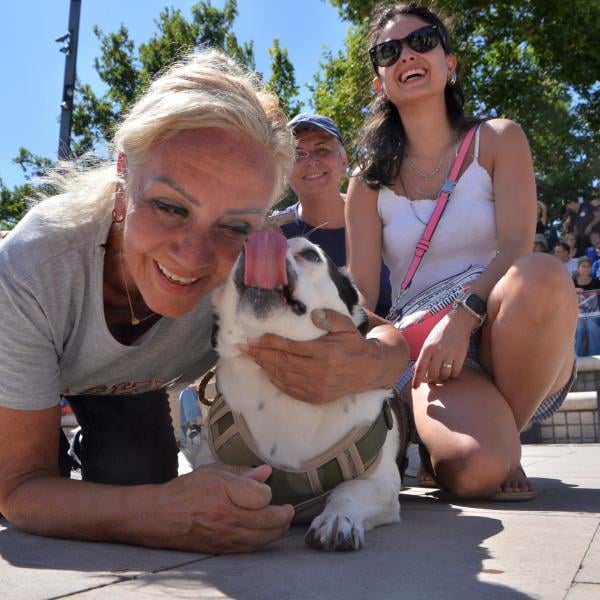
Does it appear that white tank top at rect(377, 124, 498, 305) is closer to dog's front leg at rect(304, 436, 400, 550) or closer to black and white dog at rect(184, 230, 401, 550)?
black and white dog at rect(184, 230, 401, 550)

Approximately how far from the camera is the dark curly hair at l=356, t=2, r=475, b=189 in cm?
365

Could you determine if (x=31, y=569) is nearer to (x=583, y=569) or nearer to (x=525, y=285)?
(x=583, y=569)

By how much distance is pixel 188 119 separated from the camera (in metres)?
2.34

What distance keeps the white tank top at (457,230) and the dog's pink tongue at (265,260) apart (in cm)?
113

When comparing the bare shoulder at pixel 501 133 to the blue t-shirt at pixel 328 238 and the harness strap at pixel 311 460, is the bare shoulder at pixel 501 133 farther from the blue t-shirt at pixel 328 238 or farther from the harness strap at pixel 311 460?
the harness strap at pixel 311 460

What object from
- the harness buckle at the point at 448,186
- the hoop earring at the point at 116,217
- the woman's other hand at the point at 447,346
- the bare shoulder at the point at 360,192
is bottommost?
the woman's other hand at the point at 447,346

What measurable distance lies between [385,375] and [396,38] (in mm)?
1729

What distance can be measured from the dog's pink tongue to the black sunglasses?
1.48 meters

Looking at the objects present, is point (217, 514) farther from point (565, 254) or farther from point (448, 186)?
point (565, 254)

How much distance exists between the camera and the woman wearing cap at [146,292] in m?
2.05

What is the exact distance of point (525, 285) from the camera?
301cm

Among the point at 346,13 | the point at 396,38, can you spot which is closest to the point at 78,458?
the point at 396,38

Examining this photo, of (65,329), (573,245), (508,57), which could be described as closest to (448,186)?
(65,329)

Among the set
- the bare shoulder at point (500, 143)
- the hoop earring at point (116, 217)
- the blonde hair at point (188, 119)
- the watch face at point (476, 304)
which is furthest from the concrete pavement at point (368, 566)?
the bare shoulder at point (500, 143)
